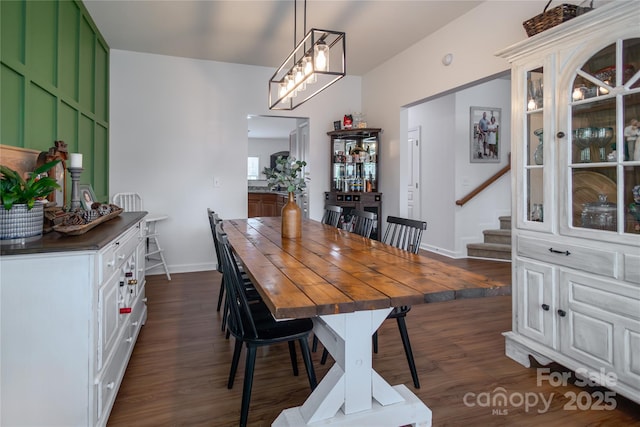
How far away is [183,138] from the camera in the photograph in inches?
187

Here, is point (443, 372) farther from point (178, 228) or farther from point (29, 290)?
point (178, 228)

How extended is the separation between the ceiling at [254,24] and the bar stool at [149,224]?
1.76 meters

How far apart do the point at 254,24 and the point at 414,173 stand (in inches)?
151

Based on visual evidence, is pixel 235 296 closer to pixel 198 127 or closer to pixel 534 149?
pixel 534 149

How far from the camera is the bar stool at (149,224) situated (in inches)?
171

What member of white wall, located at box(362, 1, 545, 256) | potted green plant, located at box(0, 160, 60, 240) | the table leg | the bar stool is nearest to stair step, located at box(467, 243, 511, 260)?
white wall, located at box(362, 1, 545, 256)

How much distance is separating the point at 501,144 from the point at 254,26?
4.25 m

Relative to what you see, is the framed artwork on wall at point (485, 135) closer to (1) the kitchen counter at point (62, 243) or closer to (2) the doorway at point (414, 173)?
(2) the doorway at point (414, 173)

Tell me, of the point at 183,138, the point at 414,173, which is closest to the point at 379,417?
the point at 183,138

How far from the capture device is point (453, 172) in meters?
5.68

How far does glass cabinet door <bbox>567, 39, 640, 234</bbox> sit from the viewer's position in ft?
5.86

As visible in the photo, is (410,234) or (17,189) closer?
(17,189)

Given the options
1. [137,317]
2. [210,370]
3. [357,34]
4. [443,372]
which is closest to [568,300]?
[443,372]

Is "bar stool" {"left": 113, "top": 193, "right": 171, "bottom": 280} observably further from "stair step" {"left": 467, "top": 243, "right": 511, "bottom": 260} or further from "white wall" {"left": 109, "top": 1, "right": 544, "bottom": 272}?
"stair step" {"left": 467, "top": 243, "right": 511, "bottom": 260}
